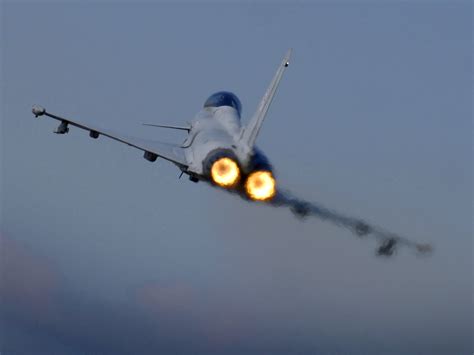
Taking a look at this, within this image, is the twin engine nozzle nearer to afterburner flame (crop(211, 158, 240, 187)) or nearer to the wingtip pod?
afterburner flame (crop(211, 158, 240, 187))

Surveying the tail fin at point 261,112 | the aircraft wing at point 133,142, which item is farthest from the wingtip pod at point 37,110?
the tail fin at point 261,112

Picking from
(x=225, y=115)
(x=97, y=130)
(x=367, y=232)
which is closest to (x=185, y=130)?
(x=225, y=115)

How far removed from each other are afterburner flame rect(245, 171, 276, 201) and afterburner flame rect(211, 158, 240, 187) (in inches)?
27.4

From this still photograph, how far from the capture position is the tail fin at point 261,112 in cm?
5534

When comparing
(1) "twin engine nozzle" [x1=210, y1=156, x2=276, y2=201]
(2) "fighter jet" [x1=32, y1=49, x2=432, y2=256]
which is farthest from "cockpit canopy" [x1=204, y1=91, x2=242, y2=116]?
(1) "twin engine nozzle" [x1=210, y1=156, x2=276, y2=201]

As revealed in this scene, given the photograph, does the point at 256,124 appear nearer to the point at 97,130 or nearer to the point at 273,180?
the point at 273,180

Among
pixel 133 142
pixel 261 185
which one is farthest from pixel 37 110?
pixel 261 185

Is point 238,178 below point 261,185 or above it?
below

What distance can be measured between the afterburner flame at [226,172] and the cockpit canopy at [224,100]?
645 inches

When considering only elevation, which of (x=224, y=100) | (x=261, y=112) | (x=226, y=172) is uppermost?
(x=224, y=100)

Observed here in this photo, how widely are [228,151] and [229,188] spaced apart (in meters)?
1.80

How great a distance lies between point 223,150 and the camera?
55.8 meters

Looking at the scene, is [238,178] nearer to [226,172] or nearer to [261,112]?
[226,172]

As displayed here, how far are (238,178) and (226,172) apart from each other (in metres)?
0.63
